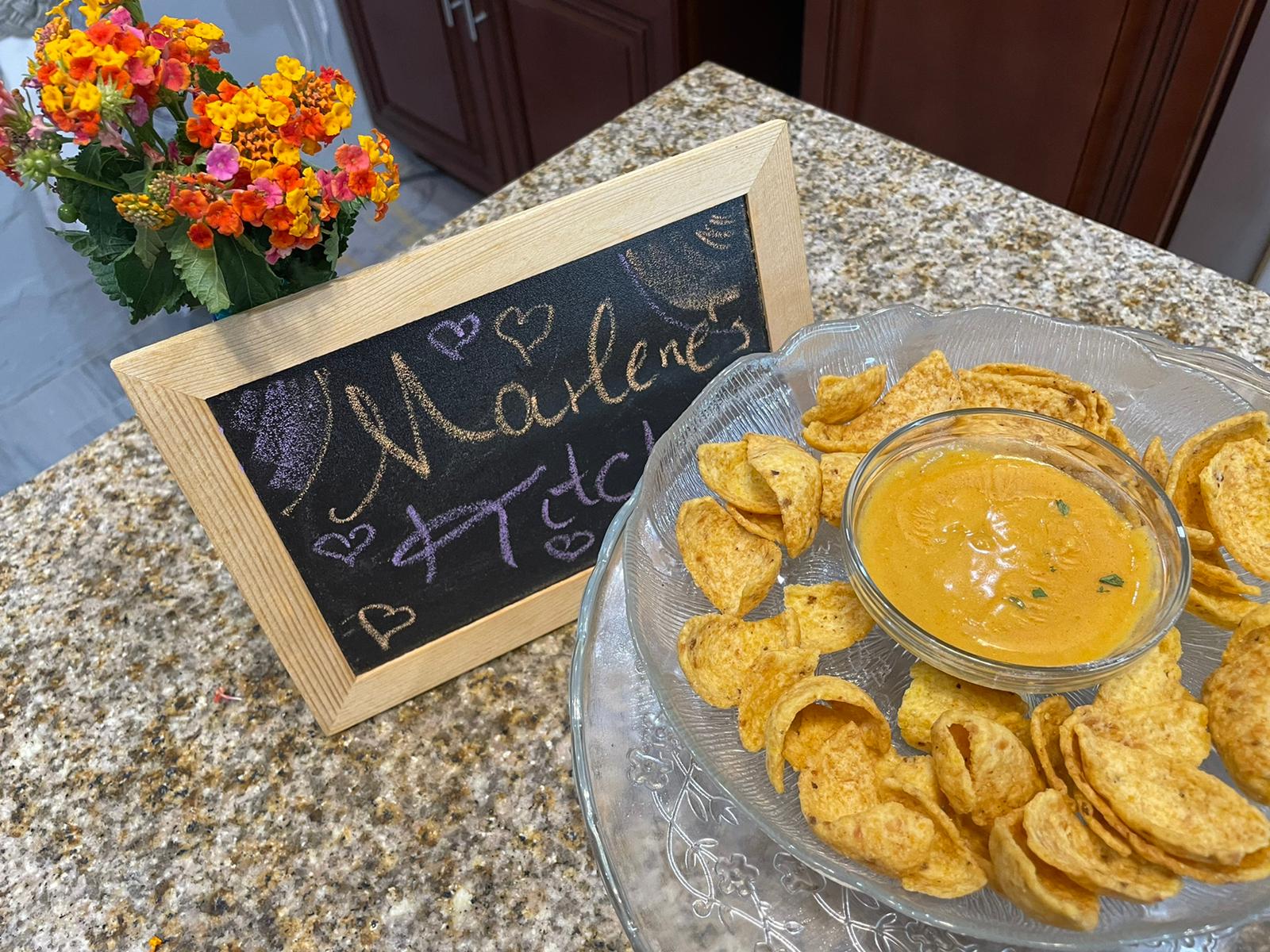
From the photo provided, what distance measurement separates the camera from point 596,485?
0.94 metres

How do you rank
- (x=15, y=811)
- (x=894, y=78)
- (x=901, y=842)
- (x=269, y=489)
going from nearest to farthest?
(x=901, y=842) → (x=269, y=489) → (x=15, y=811) → (x=894, y=78)

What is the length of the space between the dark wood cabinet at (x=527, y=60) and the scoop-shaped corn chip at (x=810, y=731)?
1.95 metres

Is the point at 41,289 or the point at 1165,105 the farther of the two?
the point at 41,289

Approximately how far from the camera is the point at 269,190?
2.18 ft

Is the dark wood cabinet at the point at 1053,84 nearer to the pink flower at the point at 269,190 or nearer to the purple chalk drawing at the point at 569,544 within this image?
the purple chalk drawing at the point at 569,544

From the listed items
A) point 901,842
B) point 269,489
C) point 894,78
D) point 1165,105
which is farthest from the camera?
point 894,78

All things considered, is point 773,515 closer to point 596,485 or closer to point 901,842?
point 596,485

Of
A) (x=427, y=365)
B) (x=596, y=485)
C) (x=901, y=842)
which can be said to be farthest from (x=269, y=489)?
(x=901, y=842)

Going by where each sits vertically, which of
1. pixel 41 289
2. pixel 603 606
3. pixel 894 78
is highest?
pixel 603 606

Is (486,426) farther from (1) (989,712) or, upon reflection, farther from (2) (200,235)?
(1) (989,712)

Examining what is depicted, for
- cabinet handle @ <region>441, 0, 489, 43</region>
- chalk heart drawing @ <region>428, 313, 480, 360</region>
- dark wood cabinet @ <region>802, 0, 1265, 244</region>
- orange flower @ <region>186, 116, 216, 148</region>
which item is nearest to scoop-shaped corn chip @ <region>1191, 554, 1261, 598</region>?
chalk heart drawing @ <region>428, 313, 480, 360</region>

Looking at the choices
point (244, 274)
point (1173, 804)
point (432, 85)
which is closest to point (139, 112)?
point (244, 274)

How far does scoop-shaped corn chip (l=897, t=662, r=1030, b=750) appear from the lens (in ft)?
2.57

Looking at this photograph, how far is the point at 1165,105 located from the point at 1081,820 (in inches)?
65.4
